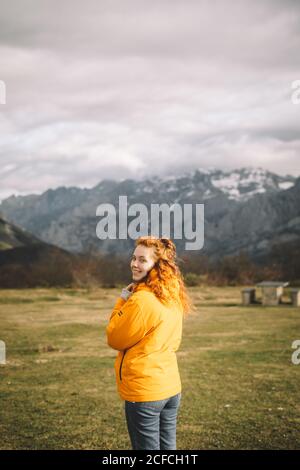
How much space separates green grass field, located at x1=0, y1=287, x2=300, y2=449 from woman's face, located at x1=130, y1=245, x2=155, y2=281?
3230 millimetres

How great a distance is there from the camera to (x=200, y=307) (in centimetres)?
2412

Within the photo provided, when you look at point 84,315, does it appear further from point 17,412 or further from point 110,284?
point 110,284

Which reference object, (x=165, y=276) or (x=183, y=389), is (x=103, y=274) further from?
(x=165, y=276)

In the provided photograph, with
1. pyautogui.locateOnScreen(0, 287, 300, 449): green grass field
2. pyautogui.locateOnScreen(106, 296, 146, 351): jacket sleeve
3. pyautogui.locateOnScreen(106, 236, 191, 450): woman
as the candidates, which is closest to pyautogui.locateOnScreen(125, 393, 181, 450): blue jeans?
pyautogui.locateOnScreen(106, 236, 191, 450): woman

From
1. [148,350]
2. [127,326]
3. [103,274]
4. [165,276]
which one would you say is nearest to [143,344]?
[148,350]

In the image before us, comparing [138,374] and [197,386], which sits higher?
[138,374]

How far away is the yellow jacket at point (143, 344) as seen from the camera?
3.67 meters

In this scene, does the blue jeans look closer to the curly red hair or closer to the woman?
the woman

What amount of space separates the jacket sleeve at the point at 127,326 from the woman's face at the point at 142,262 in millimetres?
304

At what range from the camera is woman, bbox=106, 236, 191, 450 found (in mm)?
3689

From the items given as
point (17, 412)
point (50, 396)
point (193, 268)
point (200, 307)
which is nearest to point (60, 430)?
point (17, 412)

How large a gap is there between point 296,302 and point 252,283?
18.3 meters

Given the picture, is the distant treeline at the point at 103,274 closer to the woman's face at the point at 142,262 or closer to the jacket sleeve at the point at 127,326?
the woman's face at the point at 142,262

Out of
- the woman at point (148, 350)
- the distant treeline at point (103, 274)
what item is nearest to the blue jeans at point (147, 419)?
the woman at point (148, 350)
